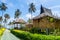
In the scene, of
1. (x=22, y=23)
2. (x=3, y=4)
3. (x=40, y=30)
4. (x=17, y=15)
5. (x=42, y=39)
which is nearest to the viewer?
(x=42, y=39)

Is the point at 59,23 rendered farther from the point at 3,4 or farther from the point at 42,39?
the point at 3,4

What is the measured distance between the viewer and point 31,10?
107312 millimetres

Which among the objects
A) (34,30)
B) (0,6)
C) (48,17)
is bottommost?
(34,30)

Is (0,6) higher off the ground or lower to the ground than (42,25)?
higher

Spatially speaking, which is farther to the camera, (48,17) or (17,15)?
(17,15)

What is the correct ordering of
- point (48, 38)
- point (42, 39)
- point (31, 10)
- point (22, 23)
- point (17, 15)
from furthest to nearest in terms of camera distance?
point (17, 15)
point (31, 10)
point (22, 23)
point (42, 39)
point (48, 38)

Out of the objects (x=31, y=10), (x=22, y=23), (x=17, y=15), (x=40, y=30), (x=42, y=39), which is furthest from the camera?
(x=17, y=15)

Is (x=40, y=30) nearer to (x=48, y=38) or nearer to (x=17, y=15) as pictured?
(x=48, y=38)

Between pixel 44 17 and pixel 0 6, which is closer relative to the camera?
pixel 44 17

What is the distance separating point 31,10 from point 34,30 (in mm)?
65881

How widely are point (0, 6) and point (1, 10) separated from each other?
3254 mm

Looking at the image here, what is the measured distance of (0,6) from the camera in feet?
371

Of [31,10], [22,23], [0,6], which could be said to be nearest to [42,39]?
[22,23]

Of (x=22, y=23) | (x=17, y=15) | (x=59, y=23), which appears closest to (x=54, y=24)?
(x=59, y=23)
